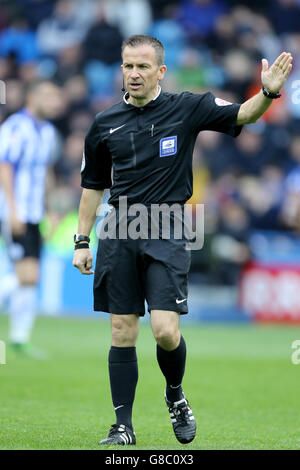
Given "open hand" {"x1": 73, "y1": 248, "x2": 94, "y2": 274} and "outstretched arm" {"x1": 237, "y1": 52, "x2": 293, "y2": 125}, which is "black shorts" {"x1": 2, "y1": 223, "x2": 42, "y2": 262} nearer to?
"open hand" {"x1": 73, "y1": 248, "x2": 94, "y2": 274}

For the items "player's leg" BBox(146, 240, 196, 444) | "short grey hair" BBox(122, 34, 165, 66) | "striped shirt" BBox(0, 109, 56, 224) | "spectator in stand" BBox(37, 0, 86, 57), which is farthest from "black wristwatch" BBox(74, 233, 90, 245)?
"spectator in stand" BBox(37, 0, 86, 57)

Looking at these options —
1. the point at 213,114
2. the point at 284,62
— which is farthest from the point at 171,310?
the point at 284,62

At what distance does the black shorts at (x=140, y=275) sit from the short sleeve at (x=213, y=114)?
2.12 feet

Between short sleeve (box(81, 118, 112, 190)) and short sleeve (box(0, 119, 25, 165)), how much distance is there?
442 centimetres

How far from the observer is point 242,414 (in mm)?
6539

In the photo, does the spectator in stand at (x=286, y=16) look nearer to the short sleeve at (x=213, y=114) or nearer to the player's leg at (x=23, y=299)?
the player's leg at (x=23, y=299)

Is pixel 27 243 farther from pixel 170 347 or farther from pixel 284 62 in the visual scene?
pixel 284 62

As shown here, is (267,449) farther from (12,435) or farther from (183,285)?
(12,435)

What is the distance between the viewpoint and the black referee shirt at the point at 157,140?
529 centimetres

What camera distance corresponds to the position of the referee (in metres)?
5.21

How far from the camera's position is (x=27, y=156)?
9984 mm

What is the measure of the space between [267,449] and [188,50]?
42.6ft

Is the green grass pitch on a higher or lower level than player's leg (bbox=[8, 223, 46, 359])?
lower

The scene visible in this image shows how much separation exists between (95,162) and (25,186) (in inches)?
179
